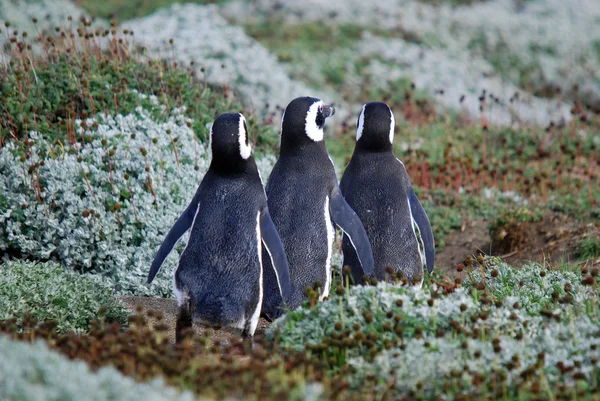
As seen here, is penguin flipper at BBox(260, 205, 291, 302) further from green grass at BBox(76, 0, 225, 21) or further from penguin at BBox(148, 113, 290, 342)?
green grass at BBox(76, 0, 225, 21)

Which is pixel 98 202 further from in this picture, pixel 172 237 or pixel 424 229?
pixel 424 229

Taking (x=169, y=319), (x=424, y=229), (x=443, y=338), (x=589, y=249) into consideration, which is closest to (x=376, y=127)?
(x=424, y=229)

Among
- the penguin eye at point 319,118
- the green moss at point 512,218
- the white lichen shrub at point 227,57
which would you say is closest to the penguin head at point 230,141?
the penguin eye at point 319,118

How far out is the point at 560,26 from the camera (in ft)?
70.6

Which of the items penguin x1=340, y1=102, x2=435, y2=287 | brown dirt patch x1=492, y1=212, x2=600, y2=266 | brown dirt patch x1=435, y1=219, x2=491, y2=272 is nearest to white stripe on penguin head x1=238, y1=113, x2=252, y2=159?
penguin x1=340, y1=102, x2=435, y2=287

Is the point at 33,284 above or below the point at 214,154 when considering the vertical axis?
below

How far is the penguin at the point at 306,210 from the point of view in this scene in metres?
6.21

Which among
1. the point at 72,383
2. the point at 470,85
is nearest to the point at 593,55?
the point at 470,85

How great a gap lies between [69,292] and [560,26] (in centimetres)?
1826

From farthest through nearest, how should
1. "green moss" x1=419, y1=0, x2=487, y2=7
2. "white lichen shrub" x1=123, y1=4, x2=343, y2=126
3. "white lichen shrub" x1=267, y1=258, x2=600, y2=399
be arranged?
"green moss" x1=419, y1=0, x2=487, y2=7
"white lichen shrub" x1=123, y1=4, x2=343, y2=126
"white lichen shrub" x1=267, y1=258, x2=600, y2=399

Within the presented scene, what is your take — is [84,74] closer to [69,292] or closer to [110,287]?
[110,287]

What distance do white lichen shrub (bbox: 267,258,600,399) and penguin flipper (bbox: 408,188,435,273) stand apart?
1.10 metres

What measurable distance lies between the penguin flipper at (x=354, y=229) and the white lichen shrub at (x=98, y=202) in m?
1.79

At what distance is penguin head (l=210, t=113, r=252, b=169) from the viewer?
19.1ft
